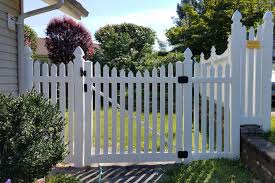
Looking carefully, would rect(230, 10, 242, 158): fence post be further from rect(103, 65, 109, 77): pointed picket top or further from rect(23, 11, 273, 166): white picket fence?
rect(103, 65, 109, 77): pointed picket top

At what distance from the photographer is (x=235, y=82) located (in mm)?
6340

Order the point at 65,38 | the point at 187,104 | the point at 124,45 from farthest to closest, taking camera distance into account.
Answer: the point at 65,38 < the point at 124,45 < the point at 187,104

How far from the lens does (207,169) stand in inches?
231

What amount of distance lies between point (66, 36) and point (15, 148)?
65.5ft

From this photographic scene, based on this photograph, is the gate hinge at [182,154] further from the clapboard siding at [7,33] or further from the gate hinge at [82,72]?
the clapboard siding at [7,33]

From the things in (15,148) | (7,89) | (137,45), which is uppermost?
(137,45)

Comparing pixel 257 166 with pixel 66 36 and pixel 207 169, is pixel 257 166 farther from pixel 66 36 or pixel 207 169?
pixel 66 36

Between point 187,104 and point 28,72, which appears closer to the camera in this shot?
point 28,72

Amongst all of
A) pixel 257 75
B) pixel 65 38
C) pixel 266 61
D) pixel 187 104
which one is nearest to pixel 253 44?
pixel 266 61

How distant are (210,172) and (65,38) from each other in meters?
19.0

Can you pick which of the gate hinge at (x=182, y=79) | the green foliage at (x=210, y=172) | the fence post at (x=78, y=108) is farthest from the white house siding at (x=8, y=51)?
the green foliage at (x=210, y=172)

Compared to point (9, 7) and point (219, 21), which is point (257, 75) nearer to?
point (9, 7)

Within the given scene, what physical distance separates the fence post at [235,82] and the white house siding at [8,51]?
3.37 meters

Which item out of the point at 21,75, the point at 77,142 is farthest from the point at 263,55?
the point at 21,75
